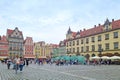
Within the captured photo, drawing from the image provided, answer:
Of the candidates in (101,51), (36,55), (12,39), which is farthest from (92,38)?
(36,55)

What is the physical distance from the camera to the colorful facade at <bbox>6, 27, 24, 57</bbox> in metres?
105

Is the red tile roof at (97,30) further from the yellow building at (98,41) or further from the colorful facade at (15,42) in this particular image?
the colorful facade at (15,42)

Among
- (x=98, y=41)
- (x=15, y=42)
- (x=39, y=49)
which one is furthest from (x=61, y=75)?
(x=39, y=49)

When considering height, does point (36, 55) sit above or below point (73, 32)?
below

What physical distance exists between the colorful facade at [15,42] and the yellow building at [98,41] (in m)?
29.8

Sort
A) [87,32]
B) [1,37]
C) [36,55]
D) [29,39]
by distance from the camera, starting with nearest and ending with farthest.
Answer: [87,32]
[1,37]
[29,39]
[36,55]

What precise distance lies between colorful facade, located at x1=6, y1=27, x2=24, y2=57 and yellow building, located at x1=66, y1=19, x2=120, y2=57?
2981 cm

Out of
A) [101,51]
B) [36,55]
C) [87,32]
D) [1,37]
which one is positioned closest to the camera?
[101,51]

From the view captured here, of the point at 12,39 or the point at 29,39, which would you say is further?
the point at 29,39

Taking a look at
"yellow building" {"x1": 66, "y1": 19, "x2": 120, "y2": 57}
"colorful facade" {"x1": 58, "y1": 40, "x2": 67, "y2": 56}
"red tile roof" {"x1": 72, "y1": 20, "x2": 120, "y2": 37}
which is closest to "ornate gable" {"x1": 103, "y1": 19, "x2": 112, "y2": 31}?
"yellow building" {"x1": 66, "y1": 19, "x2": 120, "y2": 57}

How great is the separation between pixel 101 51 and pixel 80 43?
15.5m

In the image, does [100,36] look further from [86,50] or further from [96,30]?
[86,50]

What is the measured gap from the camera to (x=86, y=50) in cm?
7738

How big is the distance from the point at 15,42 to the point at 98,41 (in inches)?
1960
